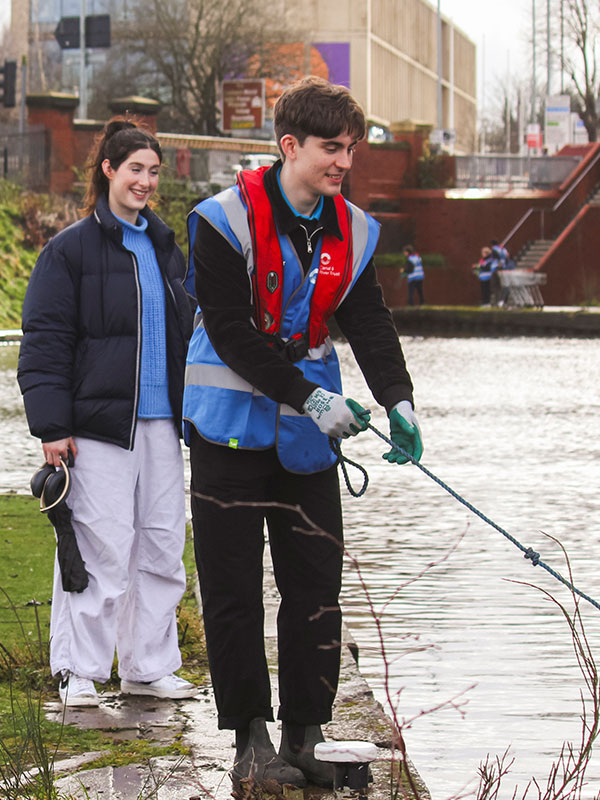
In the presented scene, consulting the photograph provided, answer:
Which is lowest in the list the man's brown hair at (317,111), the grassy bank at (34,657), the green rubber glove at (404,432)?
the grassy bank at (34,657)

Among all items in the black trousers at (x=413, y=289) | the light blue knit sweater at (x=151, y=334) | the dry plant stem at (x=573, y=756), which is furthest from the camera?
the black trousers at (x=413, y=289)

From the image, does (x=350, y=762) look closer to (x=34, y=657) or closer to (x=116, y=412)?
(x=116, y=412)

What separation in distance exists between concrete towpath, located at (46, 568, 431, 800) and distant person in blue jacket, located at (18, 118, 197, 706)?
12 cm

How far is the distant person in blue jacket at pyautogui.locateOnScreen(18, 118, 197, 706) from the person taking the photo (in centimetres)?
518

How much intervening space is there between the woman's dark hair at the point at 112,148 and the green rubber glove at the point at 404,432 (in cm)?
156

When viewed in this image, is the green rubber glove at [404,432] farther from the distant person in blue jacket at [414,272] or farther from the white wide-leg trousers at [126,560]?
the distant person in blue jacket at [414,272]

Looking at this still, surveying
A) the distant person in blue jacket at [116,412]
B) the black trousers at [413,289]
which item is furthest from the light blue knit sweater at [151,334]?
the black trousers at [413,289]

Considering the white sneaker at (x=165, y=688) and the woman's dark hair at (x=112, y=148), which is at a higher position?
the woman's dark hair at (x=112, y=148)

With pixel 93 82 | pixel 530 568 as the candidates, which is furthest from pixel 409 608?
pixel 93 82

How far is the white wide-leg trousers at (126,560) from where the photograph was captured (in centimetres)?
520

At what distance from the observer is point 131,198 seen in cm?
543

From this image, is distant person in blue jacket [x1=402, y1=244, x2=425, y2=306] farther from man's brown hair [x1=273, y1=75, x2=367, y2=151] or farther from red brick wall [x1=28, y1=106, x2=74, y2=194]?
man's brown hair [x1=273, y1=75, x2=367, y2=151]

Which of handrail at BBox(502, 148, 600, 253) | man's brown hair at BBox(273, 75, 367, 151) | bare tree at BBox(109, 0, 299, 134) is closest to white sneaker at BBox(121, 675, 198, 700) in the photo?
man's brown hair at BBox(273, 75, 367, 151)

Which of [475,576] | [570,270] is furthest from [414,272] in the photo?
[475,576]
